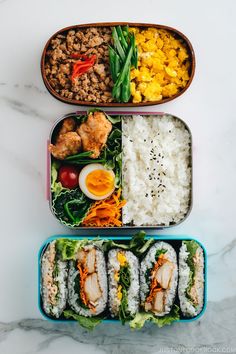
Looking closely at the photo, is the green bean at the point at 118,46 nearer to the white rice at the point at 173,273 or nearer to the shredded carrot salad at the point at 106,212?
the shredded carrot salad at the point at 106,212

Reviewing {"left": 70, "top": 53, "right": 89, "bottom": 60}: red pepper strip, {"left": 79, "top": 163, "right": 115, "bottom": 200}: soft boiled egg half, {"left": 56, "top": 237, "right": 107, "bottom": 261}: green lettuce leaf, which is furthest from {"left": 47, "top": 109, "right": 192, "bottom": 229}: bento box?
{"left": 70, "top": 53, "right": 89, "bottom": 60}: red pepper strip

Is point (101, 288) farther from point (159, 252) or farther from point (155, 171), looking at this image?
point (155, 171)

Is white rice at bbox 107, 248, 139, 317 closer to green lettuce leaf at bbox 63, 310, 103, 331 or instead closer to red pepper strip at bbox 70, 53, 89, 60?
green lettuce leaf at bbox 63, 310, 103, 331

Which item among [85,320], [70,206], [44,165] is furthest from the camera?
[44,165]

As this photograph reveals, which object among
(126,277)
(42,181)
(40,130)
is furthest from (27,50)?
(126,277)

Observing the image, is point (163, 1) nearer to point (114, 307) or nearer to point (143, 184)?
point (143, 184)

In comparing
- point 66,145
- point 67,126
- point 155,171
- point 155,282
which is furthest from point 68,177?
point 155,282
